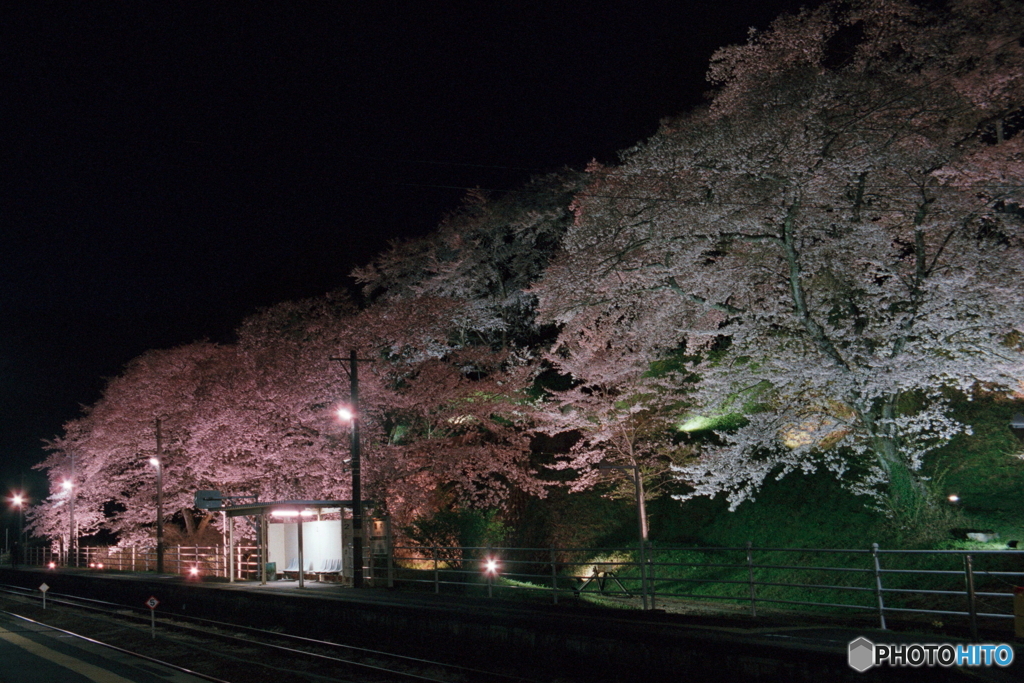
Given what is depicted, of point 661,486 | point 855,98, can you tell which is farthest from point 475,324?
point 855,98

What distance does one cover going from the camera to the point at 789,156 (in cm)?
1906

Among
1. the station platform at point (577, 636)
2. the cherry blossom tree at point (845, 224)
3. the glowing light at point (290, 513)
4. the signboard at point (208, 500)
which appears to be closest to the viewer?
the station platform at point (577, 636)

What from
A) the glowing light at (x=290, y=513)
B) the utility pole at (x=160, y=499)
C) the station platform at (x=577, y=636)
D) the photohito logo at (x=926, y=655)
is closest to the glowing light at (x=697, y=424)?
A: the station platform at (x=577, y=636)

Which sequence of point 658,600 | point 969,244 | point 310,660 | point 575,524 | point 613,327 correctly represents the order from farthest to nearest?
point 575,524
point 613,327
point 658,600
point 969,244
point 310,660

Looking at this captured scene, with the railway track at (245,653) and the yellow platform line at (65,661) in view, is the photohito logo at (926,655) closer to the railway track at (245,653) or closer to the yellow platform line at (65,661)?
the railway track at (245,653)

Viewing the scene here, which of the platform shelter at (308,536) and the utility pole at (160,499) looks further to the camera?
the utility pole at (160,499)

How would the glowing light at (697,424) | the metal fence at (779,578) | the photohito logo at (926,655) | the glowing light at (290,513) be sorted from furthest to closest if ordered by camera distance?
the glowing light at (697,424) < the glowing light at (290,513) < the metal fence at (779,578) < the photohito logo at (926,655)

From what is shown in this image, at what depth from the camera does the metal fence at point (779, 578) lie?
48.1 ft

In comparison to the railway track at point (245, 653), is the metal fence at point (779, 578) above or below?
above

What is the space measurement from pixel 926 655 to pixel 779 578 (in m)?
11.3

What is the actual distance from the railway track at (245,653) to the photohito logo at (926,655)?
17.0ft

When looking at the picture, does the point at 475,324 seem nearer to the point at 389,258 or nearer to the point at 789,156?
the point at 389,258

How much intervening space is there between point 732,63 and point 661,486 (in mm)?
14157

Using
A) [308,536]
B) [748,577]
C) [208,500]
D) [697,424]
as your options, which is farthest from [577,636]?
[208,500]
